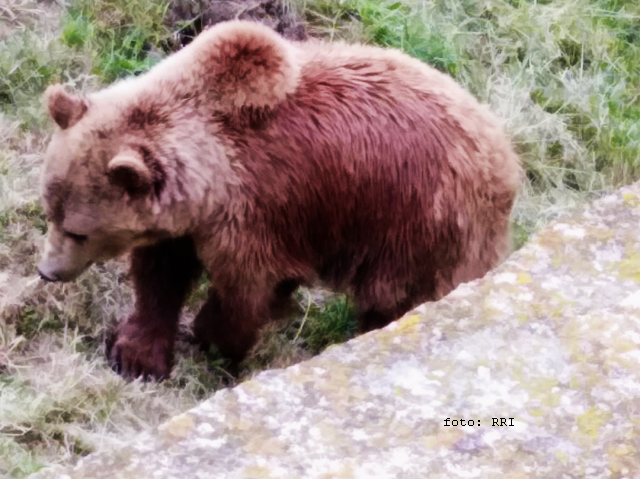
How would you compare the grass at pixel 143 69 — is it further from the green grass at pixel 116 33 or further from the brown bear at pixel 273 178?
the brown bear at pixel 273 178

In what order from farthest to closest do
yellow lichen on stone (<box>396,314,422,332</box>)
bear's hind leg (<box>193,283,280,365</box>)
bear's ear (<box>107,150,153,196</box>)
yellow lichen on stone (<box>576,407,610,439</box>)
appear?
bear's hind leg (<box>193,283,280,365</box>), bear's ear (<box>107,150,153,196</box>), yellow lichen on stone (<box>396,314,422,332</box>), yellow lichen on stone (<box>576,407,610,439</box>)

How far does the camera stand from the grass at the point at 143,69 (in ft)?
10.1

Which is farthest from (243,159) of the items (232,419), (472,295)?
(232,419)

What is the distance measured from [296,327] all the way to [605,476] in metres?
2.32

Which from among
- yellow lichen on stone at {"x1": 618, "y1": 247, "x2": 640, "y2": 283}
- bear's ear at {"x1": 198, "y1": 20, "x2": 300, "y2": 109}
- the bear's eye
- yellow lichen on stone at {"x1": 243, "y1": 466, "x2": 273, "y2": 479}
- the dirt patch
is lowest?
the bear's eye

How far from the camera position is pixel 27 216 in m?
3.64

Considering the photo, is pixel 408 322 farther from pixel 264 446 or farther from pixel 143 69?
pixel 143 69

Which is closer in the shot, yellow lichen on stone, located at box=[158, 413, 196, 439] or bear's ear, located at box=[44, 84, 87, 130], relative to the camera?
yellow lichen on stone, located at box=[158, 413, 196, 439]

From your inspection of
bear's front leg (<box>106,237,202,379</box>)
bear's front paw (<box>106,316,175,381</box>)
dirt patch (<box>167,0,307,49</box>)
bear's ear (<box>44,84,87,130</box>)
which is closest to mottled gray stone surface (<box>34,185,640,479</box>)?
bear's ear (<box>44,84,87,130</box>)

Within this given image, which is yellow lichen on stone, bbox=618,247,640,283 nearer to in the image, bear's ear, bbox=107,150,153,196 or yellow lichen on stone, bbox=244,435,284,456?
yellow lichen on stone, bbox=244,435,284,456

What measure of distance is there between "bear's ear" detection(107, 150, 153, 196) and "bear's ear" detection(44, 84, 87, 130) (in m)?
0.29

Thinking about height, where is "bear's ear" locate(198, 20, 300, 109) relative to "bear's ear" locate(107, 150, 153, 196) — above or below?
above

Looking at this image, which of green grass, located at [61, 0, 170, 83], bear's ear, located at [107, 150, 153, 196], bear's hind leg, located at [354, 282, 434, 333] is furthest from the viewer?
green grass, located at [61, 0, 170, 83]

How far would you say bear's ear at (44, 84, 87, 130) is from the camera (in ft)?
8.92
